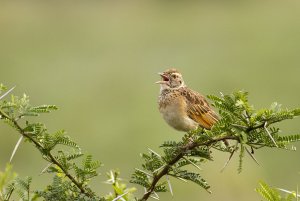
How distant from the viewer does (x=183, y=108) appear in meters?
5.94

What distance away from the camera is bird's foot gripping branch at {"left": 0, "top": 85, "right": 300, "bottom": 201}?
300cm

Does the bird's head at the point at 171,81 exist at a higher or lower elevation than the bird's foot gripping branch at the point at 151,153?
higher

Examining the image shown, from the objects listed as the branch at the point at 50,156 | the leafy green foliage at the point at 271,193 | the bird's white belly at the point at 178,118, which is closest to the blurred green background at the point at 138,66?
the bird's white belly at the point at 178,118

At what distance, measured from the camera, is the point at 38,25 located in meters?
20.8

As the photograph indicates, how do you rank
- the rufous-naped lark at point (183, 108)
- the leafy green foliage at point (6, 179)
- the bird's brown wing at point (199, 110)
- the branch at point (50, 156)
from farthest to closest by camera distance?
1. the rufous-naped lark at point (183, 108)
2. the bird's brown wing at point (199, 110)
3. the branch at point (50, 156)
4. the leafy green foliage at point (6, 179)

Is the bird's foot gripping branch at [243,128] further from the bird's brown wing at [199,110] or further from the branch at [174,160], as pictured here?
the bird's brown wing at [199,110]

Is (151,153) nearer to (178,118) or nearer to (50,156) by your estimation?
(50,156)

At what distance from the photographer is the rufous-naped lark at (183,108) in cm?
563

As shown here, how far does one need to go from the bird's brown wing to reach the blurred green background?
3441 millimetres

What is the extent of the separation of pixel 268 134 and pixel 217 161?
296 inches

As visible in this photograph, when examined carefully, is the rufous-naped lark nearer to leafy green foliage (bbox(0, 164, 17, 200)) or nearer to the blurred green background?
leafy green foliage (bbox(0, 164, 17, 200))

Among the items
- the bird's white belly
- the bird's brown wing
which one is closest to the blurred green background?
the bird's brown wing

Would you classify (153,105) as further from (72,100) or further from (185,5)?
(185,5)

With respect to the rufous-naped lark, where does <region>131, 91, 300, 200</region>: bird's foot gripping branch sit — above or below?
below
